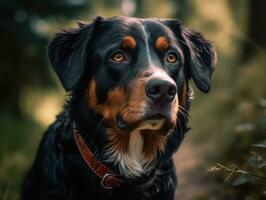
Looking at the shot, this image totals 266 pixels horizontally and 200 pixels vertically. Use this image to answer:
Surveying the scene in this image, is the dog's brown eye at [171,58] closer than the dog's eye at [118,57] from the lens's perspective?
No

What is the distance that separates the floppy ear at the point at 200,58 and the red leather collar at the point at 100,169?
3.52 feet

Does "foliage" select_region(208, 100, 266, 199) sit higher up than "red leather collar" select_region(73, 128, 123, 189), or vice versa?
"red leather collar" select_region(73, 128, 123, 189)

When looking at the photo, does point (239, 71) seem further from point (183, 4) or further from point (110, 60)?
point (183, 4)

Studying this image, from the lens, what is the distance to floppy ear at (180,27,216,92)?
5.62 meters

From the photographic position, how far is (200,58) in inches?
228

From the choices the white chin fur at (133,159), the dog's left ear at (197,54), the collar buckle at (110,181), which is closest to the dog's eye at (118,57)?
the white chin fur at (133,159)

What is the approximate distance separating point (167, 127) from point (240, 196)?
6.26 ft

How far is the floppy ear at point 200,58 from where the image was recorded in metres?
5.62

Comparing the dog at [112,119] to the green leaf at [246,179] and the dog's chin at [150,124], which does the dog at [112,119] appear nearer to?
the dog's chin at [150,124]

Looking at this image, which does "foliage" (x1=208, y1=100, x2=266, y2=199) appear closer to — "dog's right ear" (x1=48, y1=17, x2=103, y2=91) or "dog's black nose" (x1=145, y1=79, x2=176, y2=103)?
"dog's black nose" (x1=145, y1=79, x2=176, y2=103)

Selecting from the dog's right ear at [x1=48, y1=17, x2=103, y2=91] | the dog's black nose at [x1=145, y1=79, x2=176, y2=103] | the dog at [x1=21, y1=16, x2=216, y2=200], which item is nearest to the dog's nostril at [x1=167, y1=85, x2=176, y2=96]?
the dog's black nose at [x1=145, y1=79, x2=176, y2=103]

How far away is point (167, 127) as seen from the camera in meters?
4.98

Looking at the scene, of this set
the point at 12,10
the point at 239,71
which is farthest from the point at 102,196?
the point at 12,10

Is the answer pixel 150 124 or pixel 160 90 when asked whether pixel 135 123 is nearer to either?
pixel 150 124
